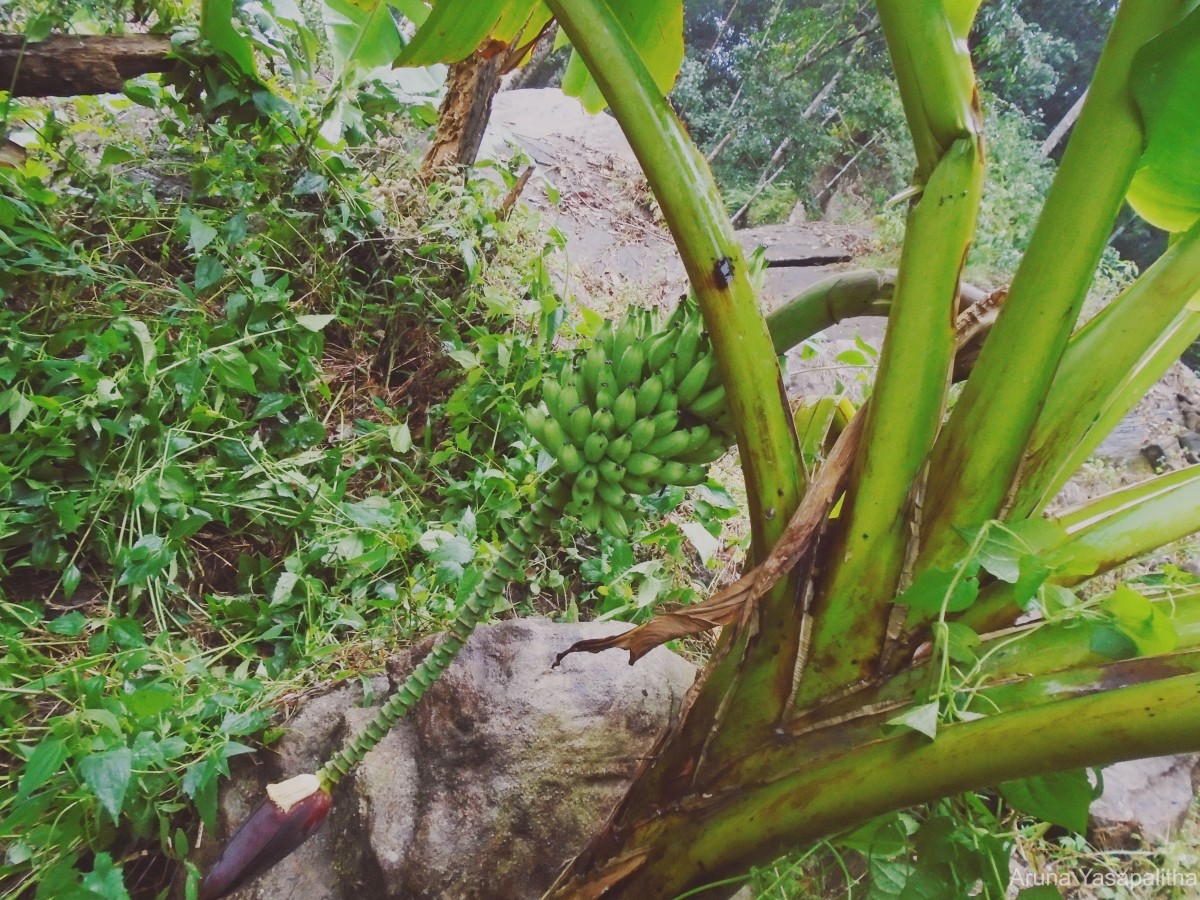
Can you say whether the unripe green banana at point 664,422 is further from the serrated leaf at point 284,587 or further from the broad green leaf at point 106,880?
the serrated leaf at point 284,587

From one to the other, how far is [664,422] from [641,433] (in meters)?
0.03

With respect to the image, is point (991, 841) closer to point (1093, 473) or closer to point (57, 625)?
point (57, 625)

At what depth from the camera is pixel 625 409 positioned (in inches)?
28.5

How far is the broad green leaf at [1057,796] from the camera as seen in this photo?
23.3 inches

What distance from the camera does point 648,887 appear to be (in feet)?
2.36

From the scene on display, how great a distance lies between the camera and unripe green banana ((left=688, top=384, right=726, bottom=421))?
74 cm

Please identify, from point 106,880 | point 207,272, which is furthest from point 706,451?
point 207,272

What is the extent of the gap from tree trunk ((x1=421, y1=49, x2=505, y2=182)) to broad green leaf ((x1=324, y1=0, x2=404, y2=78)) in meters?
0.36

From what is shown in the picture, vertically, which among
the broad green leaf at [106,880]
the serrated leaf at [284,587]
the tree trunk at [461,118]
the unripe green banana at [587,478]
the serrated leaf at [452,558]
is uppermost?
the tree trunk at [461,118]

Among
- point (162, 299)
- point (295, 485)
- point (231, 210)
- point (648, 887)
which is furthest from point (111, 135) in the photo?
point (648, 887)

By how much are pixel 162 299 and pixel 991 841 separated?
205cm

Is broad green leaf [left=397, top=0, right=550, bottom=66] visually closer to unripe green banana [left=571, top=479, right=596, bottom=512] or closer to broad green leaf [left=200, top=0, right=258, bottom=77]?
unripe green banana [left=571, top=479, right=596, bottom=512]

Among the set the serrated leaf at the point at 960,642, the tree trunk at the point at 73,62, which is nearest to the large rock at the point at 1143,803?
the serrated leaf at the point at 960,642

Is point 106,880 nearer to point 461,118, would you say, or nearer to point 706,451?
point 706,451
